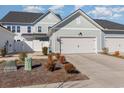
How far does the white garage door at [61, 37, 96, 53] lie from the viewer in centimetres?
3050

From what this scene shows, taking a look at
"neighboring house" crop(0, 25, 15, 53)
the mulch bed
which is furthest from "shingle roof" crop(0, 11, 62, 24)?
the mulch bed

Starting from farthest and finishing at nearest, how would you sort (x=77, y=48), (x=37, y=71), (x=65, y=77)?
(x=77, y=48) < (x=37, y=71) < (x=65, y=77)

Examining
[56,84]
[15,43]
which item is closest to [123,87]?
[56,84]

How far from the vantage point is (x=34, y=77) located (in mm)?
14055

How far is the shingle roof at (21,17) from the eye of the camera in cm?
4451

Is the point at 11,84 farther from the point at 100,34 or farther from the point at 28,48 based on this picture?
the point at 28,48

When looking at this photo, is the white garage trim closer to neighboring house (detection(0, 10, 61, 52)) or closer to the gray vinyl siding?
the gray vinyl siding

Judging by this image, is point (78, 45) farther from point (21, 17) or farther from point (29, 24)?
point (21, 17)

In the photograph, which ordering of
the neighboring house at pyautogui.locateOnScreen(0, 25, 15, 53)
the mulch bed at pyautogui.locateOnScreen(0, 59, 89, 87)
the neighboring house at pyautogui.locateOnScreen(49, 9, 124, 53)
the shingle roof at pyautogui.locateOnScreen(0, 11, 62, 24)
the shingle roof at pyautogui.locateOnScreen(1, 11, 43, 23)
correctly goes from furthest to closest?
the shingle roof at pyautogui.locateOnScreen(1, 11, 43, 23) → the shingle roof at pyautogui.locateOnScreen(0, 11, 62, 24) → the neighboring house at pyautogui.locateOnScreen(49, 9, 124, 53) → the neighboring house at pyautogui.locateOnScreen(0, 25, 15, 53) → the mulch bed at pyautogui.locateOnScreen(0, 59, 89, 87)

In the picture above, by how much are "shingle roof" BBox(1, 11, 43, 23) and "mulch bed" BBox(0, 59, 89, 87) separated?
29154mm

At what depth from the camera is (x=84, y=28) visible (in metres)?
31.3

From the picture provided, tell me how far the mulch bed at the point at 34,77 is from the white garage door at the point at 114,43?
17863 millimetres

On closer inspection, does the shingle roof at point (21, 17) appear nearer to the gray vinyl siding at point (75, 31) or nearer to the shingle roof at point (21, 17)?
the shingle roof at point (21, 17)
